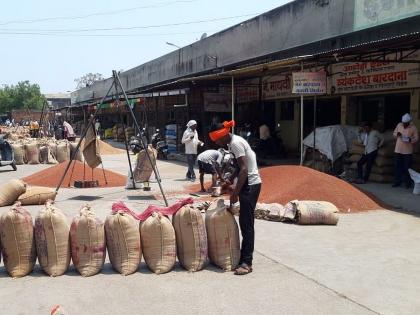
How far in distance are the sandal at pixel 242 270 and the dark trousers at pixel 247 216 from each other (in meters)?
0.06

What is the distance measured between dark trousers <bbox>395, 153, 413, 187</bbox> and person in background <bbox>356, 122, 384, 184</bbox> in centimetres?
81

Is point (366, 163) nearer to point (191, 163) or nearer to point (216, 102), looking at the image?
point (191, 163)

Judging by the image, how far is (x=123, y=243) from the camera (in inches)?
219

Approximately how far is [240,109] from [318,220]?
16202 mm

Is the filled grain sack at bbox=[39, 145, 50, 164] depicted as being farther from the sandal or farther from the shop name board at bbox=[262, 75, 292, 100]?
the sandal

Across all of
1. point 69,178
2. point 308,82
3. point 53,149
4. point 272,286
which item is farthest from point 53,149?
point 272,286

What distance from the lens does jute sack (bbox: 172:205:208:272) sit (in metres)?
5.69

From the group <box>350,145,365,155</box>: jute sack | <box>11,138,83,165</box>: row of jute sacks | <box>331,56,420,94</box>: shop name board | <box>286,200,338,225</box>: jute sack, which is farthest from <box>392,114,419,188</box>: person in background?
<box>11,138,83,165</box>: row of jute sacks

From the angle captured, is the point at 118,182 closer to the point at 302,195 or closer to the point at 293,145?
the point at 302,195

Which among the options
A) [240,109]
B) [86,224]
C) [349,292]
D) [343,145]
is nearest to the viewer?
[349,292]

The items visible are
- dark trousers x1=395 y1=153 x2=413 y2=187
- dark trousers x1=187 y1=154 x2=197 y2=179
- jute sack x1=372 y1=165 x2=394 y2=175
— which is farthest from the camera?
dark trousers x1=187 y1=154 x2=197 y2=179

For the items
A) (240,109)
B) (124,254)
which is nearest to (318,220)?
(124,254)

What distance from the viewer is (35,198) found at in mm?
10289

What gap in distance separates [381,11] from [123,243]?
393 inches
